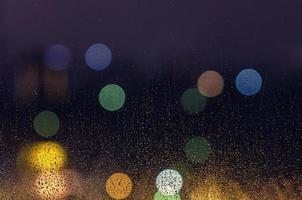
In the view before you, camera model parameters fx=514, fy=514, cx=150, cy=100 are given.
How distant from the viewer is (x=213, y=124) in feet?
21.5

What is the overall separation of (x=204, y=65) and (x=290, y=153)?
5.27 feet

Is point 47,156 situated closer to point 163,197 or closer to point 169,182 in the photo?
point 169,182

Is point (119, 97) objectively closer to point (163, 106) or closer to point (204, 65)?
point (163, 106)

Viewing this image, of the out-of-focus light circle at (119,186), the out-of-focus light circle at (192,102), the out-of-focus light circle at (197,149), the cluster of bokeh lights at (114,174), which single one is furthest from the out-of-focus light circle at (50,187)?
the out-of-focus light circle at (192,102)

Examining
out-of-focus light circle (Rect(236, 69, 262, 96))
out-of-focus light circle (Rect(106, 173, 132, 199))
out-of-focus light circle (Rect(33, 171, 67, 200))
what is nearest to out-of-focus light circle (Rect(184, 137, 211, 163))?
out-of-focus light circle (Rect(236, 69, 262, 96))

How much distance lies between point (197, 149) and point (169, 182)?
0.67 meters

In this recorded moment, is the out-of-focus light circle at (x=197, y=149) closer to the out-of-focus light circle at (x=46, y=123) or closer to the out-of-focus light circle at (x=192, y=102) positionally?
the out-of-focus light circle at (x=192, y=102)

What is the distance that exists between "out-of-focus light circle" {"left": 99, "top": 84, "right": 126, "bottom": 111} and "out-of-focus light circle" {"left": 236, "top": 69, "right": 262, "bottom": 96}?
152cm

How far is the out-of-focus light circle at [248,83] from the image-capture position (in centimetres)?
663

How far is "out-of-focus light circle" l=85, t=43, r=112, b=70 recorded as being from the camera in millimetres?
7118

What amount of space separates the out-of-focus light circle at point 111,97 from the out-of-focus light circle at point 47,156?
0.84m

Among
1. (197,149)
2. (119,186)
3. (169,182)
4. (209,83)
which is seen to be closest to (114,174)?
(119,186)

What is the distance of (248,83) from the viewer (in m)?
6.70

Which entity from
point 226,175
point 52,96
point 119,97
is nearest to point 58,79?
point 52,96
